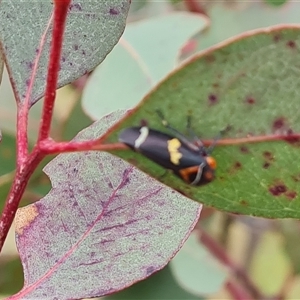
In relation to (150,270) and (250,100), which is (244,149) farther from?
(150,270)

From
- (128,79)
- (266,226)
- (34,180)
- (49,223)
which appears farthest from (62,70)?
(266,226)

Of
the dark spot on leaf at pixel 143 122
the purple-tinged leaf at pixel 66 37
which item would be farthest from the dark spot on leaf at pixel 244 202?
the purple-tinged leaf at pixel 66 37

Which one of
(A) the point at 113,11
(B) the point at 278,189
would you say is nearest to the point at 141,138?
(B) the point at 278,189

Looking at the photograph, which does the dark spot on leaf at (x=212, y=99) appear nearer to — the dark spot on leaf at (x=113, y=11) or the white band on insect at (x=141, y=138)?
the white band on insect at (x=141, y=138)

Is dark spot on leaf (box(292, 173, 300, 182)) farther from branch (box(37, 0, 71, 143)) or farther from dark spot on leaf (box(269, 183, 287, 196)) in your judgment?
branch (box(37, 0, 71, 143))

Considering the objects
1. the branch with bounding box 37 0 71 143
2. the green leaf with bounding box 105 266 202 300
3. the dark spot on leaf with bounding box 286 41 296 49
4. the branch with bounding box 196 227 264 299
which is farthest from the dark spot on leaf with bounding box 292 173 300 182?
the branch with bounding box 196 227 264 299

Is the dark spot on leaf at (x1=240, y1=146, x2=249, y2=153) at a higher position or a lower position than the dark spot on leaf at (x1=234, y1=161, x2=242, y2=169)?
higher

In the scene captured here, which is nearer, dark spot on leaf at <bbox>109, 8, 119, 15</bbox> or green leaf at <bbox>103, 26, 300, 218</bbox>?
green leaf at <bbox>103, 26, 300, 218</bbox>
